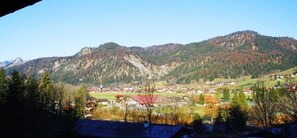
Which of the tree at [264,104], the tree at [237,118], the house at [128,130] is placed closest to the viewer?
the tree at [264,104]

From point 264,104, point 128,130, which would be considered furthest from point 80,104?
point 264,104

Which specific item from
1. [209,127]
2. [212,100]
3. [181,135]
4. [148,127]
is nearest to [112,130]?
[148,127]

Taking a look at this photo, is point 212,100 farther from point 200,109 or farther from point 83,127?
point 83,127

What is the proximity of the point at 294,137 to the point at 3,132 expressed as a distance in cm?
2591

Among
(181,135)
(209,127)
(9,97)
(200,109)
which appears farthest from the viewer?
(200,109)

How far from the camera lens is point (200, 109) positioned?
114 meters

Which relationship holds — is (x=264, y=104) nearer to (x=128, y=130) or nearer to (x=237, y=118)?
(x=128, y=130)

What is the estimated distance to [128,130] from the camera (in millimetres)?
36094

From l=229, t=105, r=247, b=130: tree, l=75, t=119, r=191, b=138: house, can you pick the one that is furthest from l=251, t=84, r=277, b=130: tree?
l=229, t=105, r=247, b=130: tree

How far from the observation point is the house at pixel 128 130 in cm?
3675

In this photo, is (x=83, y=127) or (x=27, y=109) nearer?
(x=27, y=109)

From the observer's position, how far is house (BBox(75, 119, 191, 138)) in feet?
121

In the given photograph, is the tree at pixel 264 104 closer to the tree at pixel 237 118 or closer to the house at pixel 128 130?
the house at pixel 128 130

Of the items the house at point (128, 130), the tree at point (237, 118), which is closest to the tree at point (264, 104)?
the house at point (128, 130)
